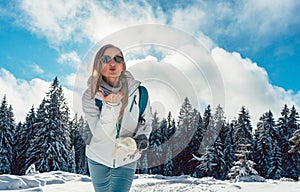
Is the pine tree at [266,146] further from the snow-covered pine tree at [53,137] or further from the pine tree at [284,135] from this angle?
the snow-covered pine tree at [53,137]

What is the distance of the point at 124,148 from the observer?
2.60 metres

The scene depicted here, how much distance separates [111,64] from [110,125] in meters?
0.50

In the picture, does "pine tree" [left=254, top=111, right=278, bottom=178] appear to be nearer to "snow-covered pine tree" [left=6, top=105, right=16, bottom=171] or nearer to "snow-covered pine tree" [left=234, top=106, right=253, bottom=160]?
"snow-covered pine tree" [left=234, top=106, right=253, bottom=160]

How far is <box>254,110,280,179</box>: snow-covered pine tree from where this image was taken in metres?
36.5

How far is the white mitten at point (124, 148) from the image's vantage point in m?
2.58

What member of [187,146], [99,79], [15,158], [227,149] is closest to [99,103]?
[99,79]

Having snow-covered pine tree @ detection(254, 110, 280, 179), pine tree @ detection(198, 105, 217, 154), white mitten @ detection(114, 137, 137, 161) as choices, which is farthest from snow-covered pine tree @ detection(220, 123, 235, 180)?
white mitten @ detection(114, 137, 137, 161)

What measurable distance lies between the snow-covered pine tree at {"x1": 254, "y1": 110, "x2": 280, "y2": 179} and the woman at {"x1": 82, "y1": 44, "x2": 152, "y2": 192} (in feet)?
120

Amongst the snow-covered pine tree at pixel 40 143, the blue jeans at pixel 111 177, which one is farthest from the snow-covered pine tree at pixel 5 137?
the blue jeans at pixel 111 177

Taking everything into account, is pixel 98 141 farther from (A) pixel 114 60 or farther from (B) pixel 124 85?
(A) pixel 114 60

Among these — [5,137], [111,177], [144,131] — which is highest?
[5,137]

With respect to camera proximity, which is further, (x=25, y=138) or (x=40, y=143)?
(x=25, y=138)

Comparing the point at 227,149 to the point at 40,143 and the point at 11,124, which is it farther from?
the point at 11,124

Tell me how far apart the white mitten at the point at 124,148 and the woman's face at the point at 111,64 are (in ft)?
1.78
